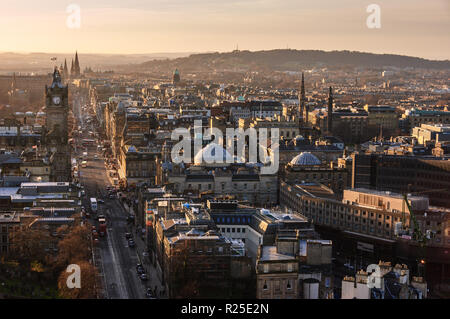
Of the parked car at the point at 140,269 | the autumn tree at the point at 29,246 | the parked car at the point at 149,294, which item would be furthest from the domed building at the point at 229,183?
the parked car at the point at 149,294

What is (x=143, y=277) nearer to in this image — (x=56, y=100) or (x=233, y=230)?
(x=233, y=230)

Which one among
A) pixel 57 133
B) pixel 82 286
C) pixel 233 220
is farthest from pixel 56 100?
pixel 82 286

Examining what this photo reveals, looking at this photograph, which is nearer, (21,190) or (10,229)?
(10,229)

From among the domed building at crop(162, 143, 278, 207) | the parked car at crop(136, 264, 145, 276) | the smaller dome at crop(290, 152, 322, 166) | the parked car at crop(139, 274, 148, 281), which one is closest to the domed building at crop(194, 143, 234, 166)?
the domed building at crop(162, 143, 278, 207)

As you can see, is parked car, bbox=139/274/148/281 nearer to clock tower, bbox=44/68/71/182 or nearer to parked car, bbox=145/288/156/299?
parked car, bbox=145/288/156/299

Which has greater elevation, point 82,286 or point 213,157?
point 213,157

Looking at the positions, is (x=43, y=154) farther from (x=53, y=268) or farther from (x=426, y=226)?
(x=426, y=226)
